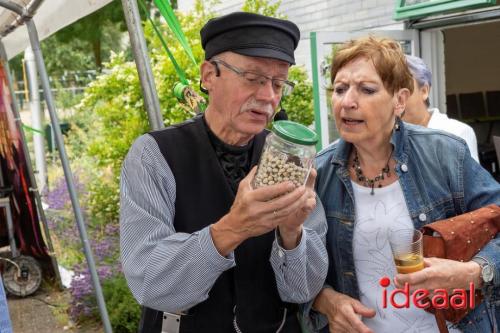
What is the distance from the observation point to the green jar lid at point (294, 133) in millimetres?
1680

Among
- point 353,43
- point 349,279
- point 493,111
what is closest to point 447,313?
point 349,279

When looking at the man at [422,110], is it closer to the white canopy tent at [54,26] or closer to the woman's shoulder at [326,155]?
the woman's shoulder at [326,155]

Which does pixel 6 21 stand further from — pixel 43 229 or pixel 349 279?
pixel 349 279

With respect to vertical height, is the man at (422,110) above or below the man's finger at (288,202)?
above

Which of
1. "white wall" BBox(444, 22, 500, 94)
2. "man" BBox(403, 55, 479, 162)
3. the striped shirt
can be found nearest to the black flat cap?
the striped shirt

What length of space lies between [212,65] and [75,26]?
14647mm

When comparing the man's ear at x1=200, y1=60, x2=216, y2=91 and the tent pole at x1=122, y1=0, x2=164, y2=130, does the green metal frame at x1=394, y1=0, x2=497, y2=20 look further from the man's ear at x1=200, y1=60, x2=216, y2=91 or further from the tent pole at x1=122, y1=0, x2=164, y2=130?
the man's ear at x1=200, y1=60, x2=216, y2=91

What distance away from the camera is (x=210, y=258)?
1746mm

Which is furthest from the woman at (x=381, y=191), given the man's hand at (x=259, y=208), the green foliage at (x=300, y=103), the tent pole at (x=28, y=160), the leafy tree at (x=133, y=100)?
the tent pole at (x=28, y=160)

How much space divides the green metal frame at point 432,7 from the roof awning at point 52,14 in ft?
10.8

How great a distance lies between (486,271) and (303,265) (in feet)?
1.96

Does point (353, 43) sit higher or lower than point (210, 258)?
higher

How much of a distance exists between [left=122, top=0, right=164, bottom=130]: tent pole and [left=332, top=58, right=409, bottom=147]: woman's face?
1.19m

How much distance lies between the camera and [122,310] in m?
5.51
